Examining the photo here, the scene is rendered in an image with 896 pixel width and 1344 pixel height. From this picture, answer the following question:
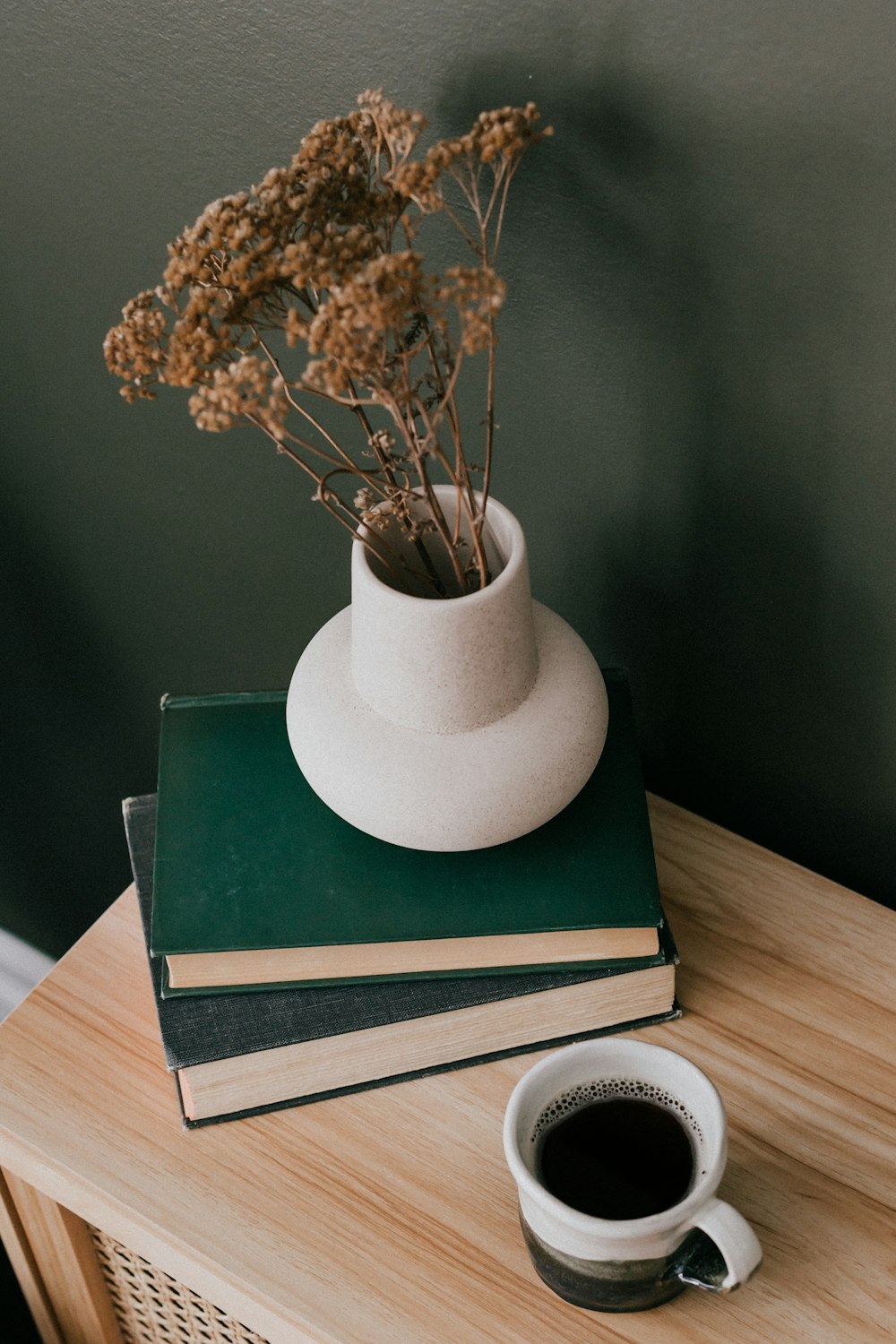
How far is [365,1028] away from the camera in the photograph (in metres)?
0.73

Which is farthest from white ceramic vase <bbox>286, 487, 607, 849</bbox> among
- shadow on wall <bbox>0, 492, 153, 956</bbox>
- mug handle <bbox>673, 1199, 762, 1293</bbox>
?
shadow on wall <bbox>0, 492, 153, 956</bbox>

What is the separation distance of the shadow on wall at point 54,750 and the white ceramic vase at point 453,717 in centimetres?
55

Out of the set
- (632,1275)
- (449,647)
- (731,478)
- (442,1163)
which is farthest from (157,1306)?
(731,478)

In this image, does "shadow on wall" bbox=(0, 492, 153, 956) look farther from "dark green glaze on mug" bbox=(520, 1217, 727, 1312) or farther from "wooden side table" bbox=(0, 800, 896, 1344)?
"dark green glaze on mug" bbox=(520, 1217, 727, 1312)

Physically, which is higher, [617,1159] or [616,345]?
[616,345]

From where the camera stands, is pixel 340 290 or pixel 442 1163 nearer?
pixel 340 290

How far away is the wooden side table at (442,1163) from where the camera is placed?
2.19ft

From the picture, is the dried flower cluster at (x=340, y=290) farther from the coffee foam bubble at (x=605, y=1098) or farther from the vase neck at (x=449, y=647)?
the coffee foam bubble at (x=605, y=1098)

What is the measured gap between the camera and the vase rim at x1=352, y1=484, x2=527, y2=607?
646 mm

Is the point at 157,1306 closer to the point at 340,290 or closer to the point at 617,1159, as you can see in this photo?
the point at 617,1159

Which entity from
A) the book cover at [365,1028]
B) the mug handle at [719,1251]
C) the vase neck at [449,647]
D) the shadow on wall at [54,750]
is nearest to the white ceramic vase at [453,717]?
the vase neck at [449,647]

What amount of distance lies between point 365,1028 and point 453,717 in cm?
20

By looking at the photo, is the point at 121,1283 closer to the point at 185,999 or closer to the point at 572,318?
the point at 185,999

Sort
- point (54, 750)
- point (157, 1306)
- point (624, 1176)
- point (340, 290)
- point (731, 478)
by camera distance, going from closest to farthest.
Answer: point (340, 290)
point (624, 1176)
point (731, 478)
point (157, 1306)
point (54, 750)
